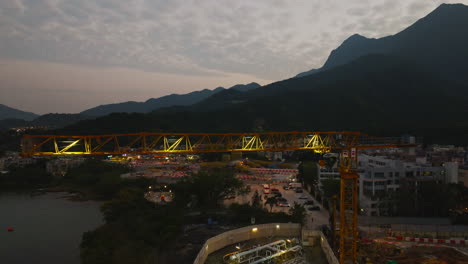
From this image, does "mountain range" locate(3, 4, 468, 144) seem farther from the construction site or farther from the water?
the construction site

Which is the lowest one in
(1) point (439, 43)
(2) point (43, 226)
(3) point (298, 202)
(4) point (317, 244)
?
(2) point (43, 226)

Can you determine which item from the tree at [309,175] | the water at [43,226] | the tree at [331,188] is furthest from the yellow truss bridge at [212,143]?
the tree at [309,175]

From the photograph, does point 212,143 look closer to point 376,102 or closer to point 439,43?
point 376,102

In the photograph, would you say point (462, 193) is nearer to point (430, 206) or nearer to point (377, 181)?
point (430, 206)

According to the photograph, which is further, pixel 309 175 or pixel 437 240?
pixel 309 175

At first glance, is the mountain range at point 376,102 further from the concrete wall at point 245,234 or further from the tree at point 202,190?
the concrete wall at point 245,234

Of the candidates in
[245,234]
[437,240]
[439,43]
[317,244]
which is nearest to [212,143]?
[245,234]
